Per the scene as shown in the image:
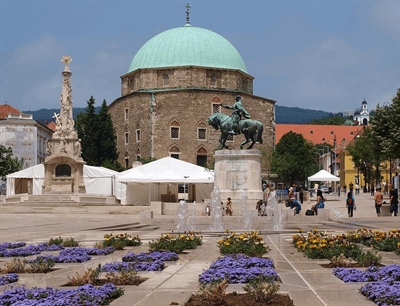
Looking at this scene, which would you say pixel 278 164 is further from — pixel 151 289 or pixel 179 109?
pixel 151 289

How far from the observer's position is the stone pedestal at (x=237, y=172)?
89.3 ft

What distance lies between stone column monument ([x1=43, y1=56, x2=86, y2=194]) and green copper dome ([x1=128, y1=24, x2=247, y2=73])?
30822mm

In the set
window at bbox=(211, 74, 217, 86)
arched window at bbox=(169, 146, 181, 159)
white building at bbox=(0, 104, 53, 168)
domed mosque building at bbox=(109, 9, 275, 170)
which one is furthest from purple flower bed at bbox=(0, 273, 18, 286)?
white building at bbox=(0, 104, 53, 168)

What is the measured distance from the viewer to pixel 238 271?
825cm

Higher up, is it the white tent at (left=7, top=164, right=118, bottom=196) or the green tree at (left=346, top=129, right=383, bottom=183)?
the green tree at (left=346, top=129, right=383, bottom=183)

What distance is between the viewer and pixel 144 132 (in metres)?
71.9

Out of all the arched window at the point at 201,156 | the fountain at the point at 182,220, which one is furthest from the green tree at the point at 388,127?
the arched window at the point at 201,156

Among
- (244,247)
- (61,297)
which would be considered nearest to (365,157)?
(244,247)

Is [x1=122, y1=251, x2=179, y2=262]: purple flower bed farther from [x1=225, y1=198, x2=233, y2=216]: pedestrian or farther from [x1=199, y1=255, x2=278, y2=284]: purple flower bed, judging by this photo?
[x1=225, y1=198, x2=233, y2=216]: pedestrian

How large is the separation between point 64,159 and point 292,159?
40703 millimetres

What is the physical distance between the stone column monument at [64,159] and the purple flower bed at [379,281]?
34.1 metres

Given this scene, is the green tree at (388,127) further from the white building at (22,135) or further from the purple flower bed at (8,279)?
the white building at (22,135)

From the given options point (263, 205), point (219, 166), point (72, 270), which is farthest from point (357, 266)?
point (219, 166)

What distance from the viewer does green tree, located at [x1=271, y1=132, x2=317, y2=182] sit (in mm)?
71875
